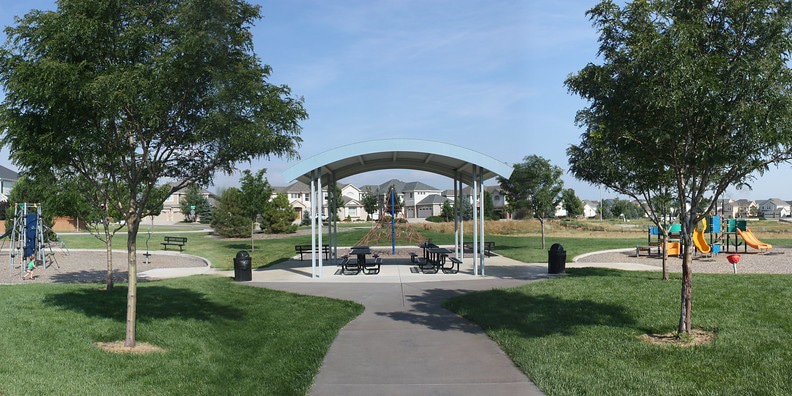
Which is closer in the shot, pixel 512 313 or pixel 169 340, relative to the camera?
pixel 169 340

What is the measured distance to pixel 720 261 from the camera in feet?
71.9

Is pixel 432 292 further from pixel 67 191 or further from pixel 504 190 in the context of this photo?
pixel 504 190

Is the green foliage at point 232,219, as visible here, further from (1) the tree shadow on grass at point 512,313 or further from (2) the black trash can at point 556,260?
(1) the tree shadow on grass at point 512,313

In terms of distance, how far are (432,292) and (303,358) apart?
660 cm

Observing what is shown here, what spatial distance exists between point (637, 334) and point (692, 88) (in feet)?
11.6

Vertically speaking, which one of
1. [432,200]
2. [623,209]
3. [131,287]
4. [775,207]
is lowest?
[131,287]

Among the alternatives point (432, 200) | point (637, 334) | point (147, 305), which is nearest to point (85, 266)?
point (147, 305)

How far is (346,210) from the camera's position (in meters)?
102

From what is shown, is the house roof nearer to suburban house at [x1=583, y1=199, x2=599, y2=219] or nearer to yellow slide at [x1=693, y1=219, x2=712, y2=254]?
suburban house at [x1=583, y1=199, x2=599, y2=219]

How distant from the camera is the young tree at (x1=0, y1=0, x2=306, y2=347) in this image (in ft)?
23.5

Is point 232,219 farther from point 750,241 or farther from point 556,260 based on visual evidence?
point 750,241

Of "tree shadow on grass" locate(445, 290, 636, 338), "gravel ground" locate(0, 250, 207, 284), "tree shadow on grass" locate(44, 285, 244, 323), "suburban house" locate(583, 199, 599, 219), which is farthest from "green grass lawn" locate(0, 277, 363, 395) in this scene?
"suburban house" locate(583, 199, 599, 219)

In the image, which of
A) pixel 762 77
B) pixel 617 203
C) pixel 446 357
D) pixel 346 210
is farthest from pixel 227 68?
pixel 617 203

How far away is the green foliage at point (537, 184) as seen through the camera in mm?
29219
